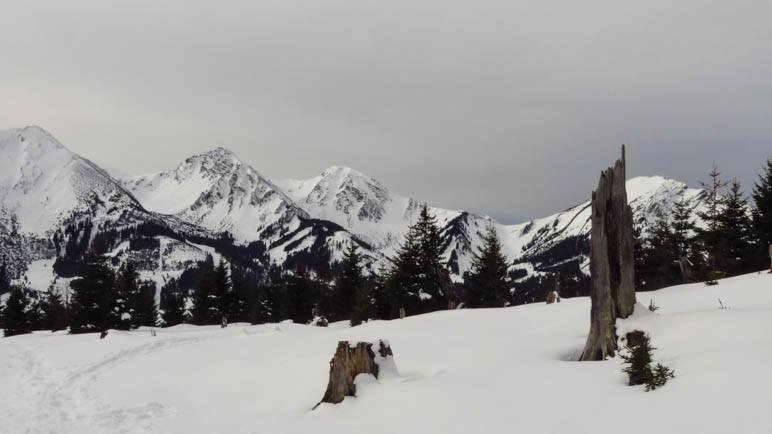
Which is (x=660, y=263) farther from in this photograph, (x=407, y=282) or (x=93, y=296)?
(x=93, y=296)

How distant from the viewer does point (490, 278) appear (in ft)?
125

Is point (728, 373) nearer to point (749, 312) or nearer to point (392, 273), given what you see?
point (749, 312)

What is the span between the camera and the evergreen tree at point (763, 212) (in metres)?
31.7

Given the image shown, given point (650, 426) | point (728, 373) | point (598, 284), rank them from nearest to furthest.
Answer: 1. point (650, 426)
2. point (728, 373)
3. point (598, 284)

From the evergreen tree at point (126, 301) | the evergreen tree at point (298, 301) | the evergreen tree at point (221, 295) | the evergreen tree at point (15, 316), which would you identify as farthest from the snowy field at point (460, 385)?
the evergreen tree at point (15, 316)

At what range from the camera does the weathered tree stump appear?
30.7ft

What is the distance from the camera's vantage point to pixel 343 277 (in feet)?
164

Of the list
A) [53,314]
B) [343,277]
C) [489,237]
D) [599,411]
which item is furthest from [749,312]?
[53,314]

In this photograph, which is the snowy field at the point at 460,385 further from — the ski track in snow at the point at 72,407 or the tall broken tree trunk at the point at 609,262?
the tall broken tree trunk at the point at 609,262

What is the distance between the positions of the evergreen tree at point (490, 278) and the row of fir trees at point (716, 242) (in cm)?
1042

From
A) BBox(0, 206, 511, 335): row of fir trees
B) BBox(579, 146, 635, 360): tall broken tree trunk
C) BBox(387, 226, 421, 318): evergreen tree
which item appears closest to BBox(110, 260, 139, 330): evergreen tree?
BBox(0, 206, 511, 335): row of fir trees

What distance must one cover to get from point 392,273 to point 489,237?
26.2 feet

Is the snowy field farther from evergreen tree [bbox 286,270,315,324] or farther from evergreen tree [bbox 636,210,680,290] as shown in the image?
evergreen tree [bbox 286,270,315,324]

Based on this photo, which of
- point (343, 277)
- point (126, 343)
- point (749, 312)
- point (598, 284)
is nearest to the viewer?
point (749, 312)
